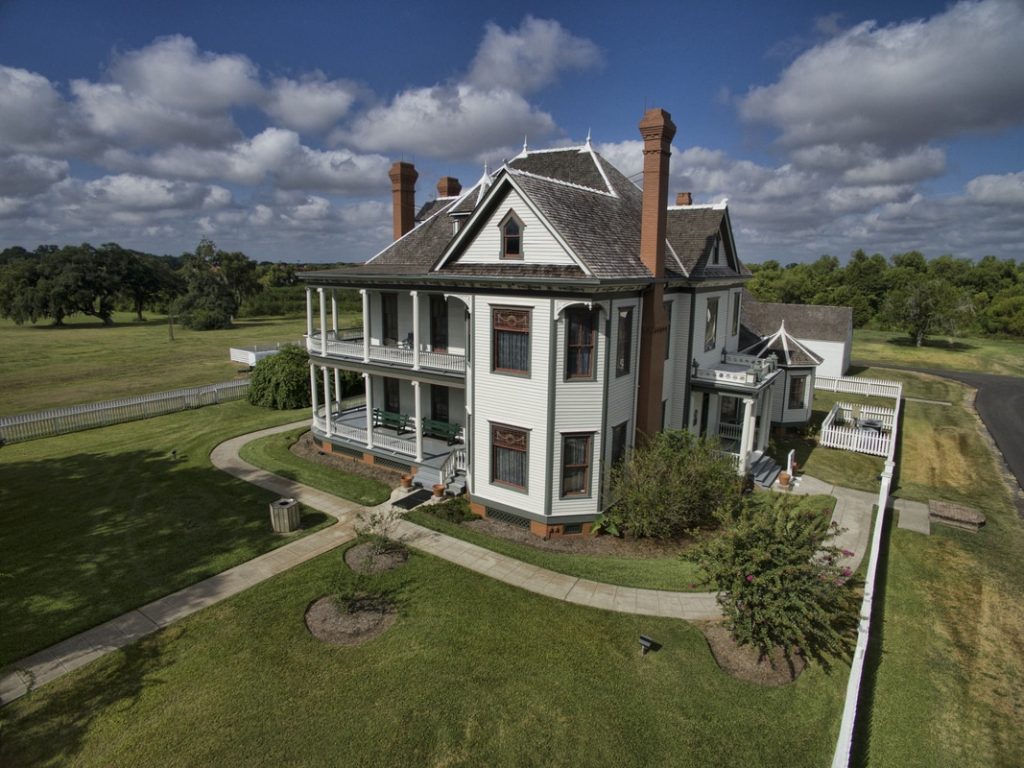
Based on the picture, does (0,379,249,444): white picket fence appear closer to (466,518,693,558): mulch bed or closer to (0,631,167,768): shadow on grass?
(0,631,167,768): shadow on grass

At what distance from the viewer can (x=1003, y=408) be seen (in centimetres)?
3506

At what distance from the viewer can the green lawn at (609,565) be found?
1430 centimetres

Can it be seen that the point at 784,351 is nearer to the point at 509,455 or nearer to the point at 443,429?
the point at 509,455

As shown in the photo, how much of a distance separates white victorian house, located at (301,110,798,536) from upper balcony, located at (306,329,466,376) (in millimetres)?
84

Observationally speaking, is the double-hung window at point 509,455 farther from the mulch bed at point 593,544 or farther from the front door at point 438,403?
the front door at point 438,403

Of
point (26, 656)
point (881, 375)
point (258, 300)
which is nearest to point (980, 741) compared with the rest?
point (26, 656)

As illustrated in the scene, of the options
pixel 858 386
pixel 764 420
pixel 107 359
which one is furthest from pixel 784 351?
pixel 107 359

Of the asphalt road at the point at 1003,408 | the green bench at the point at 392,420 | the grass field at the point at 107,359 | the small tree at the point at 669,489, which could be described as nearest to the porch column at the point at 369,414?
the green bench at the point at 392,420

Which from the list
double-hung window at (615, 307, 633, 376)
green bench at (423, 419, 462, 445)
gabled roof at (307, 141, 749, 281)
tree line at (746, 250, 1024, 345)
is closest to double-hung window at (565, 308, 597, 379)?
double-hung window at (615, 307, 633, 376)

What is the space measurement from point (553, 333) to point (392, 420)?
11159 millimetres

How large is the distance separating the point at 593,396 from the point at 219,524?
1235cm

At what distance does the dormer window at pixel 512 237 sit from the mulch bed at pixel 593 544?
27.4 ft

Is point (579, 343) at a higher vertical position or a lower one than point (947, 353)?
higher

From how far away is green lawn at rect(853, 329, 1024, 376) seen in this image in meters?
50.2
